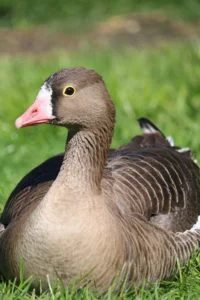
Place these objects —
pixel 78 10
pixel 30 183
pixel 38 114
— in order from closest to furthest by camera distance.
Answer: pixel 38 114 < pixel 30 183 < pixel 78 10

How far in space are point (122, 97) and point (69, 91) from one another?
4637 mm

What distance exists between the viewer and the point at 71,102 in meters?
4.64

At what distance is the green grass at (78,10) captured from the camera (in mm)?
16906

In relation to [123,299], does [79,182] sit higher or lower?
higher

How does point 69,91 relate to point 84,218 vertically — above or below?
above

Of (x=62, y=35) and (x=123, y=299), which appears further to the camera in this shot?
(x=62, y=35)

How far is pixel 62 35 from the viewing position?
15578 mm

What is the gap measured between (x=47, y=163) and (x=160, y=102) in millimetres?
3717

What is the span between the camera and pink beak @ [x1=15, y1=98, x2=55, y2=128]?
14.9ft

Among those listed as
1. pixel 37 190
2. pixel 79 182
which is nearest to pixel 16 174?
pixel 37 190

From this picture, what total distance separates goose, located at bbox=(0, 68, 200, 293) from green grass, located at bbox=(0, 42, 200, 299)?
163 cm

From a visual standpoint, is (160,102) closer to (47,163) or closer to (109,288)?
(47,163)

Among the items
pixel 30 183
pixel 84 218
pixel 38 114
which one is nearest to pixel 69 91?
pixel 38 114

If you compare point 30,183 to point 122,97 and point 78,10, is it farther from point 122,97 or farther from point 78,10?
point 78,10
